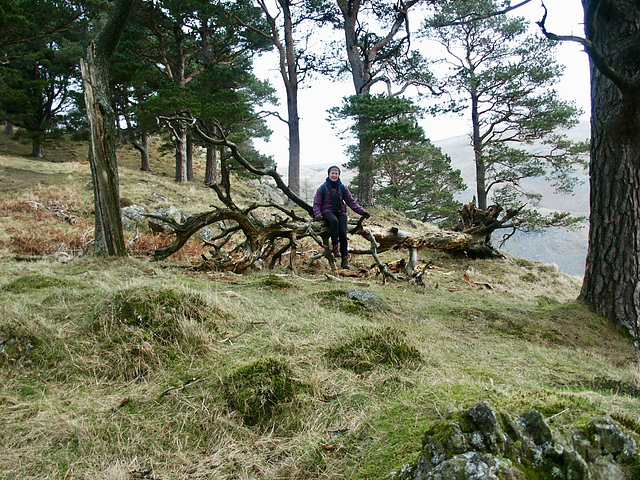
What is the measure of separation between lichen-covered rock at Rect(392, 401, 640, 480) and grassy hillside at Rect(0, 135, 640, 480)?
0.76 feet

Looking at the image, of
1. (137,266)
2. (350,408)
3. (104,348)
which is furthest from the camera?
(137,266)

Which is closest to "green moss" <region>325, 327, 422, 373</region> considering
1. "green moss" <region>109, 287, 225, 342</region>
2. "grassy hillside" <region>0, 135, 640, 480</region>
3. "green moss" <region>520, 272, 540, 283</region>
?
"grassy hillside" <region>0, 135, 640, 480</region>

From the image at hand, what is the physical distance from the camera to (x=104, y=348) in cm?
319

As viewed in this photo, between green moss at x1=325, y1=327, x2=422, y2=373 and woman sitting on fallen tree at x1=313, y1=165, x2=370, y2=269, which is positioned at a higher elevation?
woman sitting on fallen tree at x1=313, y1=165, x2=370, y2=269

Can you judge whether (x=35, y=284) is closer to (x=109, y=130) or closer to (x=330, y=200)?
(x=109, y=130)

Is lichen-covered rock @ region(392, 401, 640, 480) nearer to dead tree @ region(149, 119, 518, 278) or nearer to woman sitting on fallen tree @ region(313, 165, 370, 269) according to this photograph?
dead tree @ region(149, 119, 518, 278)

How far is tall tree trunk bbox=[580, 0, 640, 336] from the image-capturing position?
6012 millimetres

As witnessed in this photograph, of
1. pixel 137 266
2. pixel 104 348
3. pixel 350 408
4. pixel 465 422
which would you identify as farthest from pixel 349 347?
pixel 137 266

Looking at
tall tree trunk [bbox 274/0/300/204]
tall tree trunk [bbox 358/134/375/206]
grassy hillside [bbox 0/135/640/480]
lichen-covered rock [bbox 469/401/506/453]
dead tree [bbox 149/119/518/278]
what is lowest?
grassy hillside [bbox 0/135/640/480]

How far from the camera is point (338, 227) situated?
8.07m

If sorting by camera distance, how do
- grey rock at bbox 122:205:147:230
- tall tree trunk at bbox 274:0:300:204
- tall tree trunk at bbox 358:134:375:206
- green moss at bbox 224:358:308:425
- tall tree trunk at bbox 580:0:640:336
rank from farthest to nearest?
tall tree trunk at bbox 274:0:300:204 → tall tree trunk at bbox 358:134:375:206 → grey rock at bbox 122:205:147:230 → tall tree trunk at bbox 580:0:640:336 → green moss at bbox 224:358:308:425

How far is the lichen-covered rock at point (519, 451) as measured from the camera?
1502 millimetres

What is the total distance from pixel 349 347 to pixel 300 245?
693 cm

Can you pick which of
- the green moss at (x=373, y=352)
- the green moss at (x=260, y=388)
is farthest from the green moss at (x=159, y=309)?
the green moss at (x=373, y=352)
